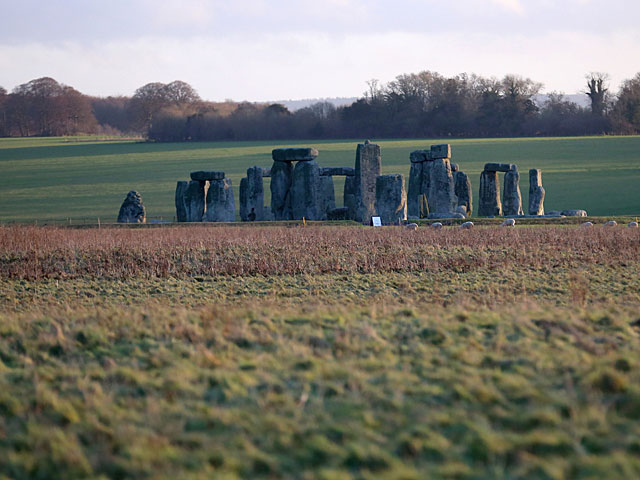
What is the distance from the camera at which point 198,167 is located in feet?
184

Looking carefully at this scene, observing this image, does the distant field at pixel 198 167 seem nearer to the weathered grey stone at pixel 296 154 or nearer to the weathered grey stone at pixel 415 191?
the weathered grey stone at pixel 296 154

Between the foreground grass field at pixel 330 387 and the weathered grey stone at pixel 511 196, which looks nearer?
the foreground grass field at pixel 330 387

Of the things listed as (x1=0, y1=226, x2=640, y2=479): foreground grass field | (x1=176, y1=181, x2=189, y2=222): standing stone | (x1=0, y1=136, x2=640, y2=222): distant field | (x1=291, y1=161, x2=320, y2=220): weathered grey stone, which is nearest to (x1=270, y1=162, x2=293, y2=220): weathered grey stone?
(x1=291, y1=161, x2=320, y2=220): weathered grey stone

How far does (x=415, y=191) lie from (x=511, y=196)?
4515 mm

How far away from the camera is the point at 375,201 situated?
2656 centimetres

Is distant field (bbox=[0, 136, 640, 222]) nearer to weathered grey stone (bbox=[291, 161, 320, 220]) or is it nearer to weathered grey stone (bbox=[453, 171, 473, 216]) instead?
weathered grey stone (bbox=[453, 171, 473, 216])

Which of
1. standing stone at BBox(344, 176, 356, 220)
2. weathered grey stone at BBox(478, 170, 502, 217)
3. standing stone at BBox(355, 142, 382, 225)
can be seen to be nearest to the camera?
standing stone at BBox(355, 142, 382, 225)

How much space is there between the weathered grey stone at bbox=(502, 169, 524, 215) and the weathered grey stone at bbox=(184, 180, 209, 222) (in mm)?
12720

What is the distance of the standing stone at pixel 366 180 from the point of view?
27.0 metres

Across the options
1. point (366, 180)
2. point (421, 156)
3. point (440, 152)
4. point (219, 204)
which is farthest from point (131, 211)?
point (440, 152)

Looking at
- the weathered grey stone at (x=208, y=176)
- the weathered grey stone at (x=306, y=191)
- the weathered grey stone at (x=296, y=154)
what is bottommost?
the weathered grey stone at (x=306, y=191)

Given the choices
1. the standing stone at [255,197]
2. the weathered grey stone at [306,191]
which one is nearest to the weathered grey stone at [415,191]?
the weathered grey stone at [306,191]

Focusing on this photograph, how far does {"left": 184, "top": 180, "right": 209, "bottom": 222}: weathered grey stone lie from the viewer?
97.3ft

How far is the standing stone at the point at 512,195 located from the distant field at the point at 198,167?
15.9ft
